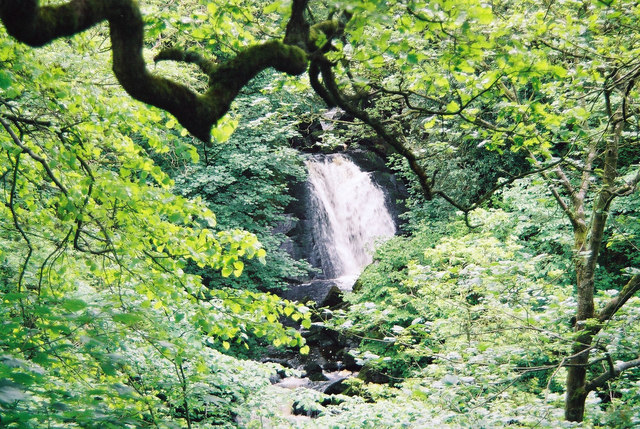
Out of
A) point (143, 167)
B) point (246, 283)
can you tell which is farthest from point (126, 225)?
point (246, 283)

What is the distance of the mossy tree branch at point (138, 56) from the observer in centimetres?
148

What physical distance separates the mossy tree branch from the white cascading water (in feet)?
46.2

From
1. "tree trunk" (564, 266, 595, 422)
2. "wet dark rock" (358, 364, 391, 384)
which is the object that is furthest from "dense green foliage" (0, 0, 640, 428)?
"wet dark rock" (358, 364, 391, 384)

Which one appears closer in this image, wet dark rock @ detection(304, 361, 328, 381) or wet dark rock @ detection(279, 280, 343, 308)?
wet dark rock @ detection(304, 361, 328, 381)

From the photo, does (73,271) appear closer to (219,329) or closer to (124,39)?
(219,329)

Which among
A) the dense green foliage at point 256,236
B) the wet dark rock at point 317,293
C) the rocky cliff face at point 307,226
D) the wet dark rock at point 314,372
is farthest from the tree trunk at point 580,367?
the rocky cliff face at point 307,226

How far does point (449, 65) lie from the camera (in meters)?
2.80

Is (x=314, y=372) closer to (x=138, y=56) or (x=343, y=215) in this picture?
(x=343, y=215)

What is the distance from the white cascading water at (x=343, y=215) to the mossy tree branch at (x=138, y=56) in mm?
14092

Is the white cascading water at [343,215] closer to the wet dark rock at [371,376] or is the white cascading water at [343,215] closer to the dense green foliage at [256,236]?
the wet dark rock at [371,376]

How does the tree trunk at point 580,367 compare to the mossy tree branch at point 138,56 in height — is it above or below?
below

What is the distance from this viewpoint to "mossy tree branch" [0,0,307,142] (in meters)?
1.48

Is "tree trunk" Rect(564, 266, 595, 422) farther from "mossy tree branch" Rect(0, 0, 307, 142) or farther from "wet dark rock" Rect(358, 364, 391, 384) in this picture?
"wet dark rock" Rect(358, 364, 391, 384)

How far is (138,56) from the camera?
1768 mm
